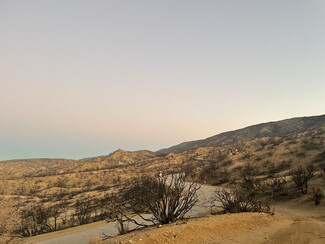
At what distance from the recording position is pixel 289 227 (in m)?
7.73

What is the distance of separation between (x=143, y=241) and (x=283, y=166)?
30.9 metres

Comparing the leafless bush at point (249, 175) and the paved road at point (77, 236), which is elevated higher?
the paved road at point (77, 236)

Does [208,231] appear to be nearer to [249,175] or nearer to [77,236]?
[77,236]

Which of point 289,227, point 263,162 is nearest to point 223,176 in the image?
point 263,162

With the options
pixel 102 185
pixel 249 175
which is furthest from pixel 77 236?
pixel 102 185

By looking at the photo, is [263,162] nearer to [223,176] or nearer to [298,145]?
[223,176]

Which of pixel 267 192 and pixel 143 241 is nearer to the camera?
pixel 143 241

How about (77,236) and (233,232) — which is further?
(77,236)

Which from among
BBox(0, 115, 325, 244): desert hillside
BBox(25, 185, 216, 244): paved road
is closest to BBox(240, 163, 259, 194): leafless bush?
BBox(0, 115, 325, 244): desert hillside

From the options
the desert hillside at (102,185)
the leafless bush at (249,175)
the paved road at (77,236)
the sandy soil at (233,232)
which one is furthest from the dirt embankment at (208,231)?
the leafless bush at (249,175)

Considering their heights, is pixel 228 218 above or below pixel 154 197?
below

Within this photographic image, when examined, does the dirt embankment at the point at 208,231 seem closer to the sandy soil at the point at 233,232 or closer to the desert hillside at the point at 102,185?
the sandy soil at the point at 233,232

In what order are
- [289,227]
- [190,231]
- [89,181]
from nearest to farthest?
1. [190,231]
2. [289,227]
3. [89,181]

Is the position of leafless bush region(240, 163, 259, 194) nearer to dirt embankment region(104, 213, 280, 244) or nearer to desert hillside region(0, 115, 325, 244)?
desert hillside region(0, 115, 325, 244)
